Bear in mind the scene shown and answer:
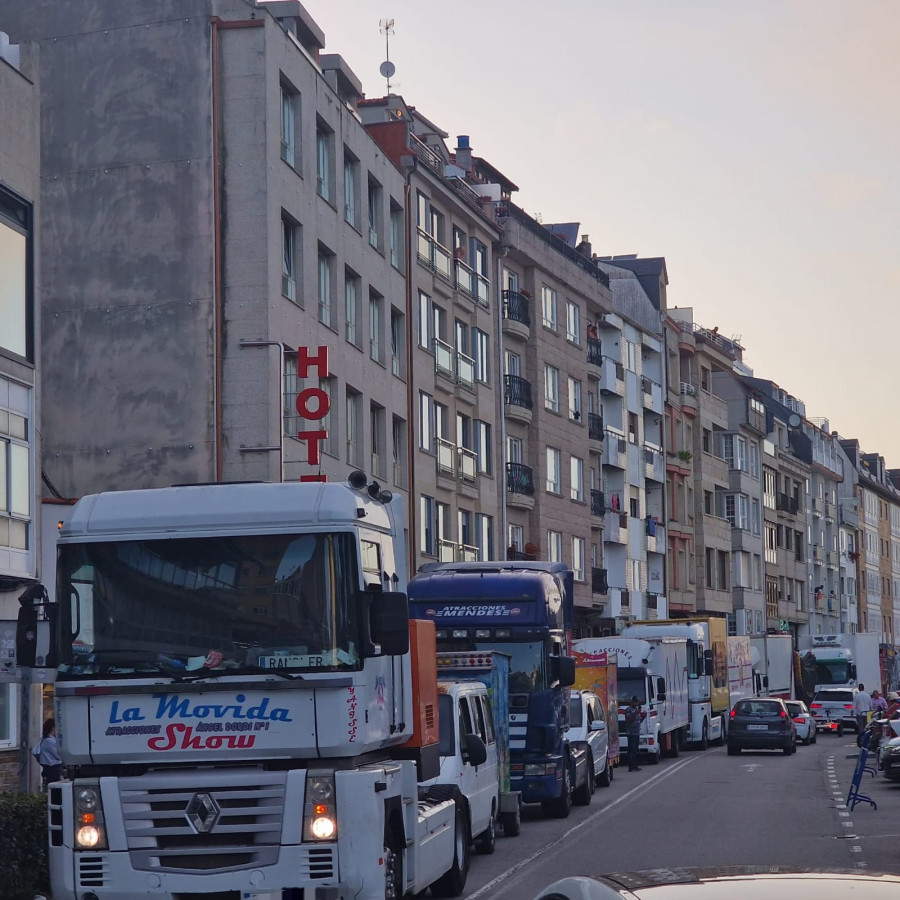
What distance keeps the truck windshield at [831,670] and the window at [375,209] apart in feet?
113

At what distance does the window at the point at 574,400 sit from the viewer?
2418 inches

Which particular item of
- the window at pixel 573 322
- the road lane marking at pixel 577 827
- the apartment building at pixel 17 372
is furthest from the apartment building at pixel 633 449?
the apartment building at pixel 17 372

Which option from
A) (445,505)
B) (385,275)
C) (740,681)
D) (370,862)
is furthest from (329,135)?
(370,862)

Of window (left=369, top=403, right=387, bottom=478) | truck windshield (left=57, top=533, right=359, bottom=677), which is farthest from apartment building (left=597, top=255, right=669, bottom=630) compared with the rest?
truck windshield (left=57, top=533, right=359, bottom=677)

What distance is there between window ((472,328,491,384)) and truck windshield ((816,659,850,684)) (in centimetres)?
2452

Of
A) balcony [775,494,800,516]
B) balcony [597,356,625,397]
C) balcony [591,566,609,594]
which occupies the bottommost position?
balcony [591,566,609,594]

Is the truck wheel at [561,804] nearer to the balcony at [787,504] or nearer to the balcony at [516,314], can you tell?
the balcony at [516,314]

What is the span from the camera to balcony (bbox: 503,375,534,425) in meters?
54.4

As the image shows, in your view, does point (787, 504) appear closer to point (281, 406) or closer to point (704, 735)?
point (704, 735)

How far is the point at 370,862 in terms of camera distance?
11.4 metres

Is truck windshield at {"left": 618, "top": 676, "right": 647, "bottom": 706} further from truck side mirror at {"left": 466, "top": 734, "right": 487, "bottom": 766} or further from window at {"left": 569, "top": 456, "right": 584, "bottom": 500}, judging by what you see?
truck side mirror at {"left": 466, "top": 734, "right": 487, "bottom": 766}

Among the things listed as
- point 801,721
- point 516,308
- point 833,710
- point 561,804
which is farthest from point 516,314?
point 561,804

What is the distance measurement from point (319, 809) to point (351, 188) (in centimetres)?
3135

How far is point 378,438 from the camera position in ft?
138
